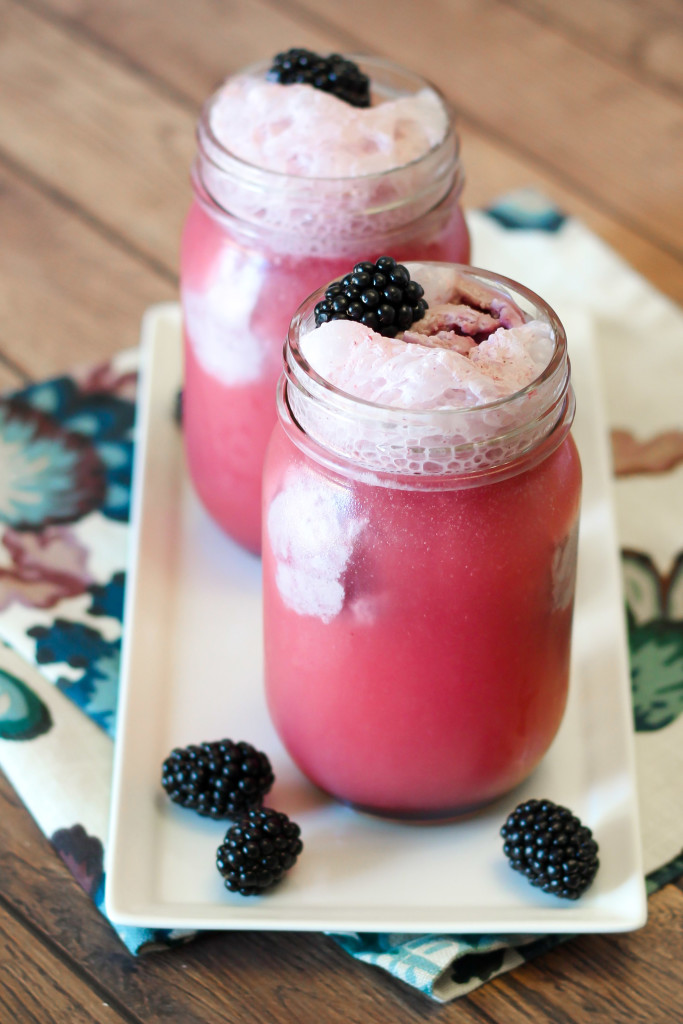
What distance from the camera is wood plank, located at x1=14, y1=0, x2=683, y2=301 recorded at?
62.3 inches

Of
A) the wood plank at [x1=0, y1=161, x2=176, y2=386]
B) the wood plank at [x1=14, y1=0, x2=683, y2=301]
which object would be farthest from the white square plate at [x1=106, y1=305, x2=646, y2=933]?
the wood plank at [x1=14, y1=0, x2=683, y2=301]

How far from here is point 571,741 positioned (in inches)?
37.6

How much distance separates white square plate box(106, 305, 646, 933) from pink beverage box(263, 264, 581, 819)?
0.04 m

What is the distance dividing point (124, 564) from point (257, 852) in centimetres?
39

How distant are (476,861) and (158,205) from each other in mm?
1027

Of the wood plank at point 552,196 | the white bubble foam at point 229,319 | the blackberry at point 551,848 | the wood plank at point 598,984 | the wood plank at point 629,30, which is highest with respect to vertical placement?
the white bubble foam at point 229,319

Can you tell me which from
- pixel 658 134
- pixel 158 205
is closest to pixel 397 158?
pixel 158 205

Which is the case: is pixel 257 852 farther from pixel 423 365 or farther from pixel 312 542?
pixel 423 365

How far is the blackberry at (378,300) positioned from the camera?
77cm

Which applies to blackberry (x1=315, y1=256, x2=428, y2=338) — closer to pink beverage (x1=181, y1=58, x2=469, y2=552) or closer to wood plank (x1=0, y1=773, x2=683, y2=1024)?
pink beverage (x1=181, y1=58, x2=469, y2=552)

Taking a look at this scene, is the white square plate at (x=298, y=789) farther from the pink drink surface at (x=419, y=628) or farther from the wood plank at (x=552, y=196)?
the wood plank at (x=552, y=196)

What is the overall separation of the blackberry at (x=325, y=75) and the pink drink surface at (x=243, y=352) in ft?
0.41

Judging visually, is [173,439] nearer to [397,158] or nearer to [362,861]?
[397,158]

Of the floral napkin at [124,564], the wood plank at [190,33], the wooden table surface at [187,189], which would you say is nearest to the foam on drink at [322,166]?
the floral napkin at [124,564]
